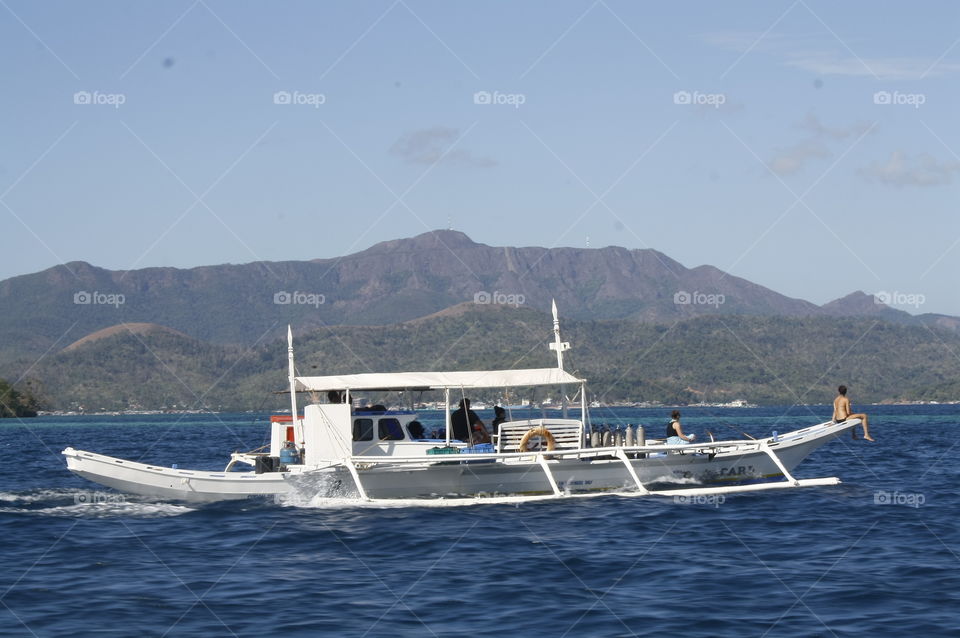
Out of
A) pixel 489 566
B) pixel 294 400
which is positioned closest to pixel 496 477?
pixel 294 400

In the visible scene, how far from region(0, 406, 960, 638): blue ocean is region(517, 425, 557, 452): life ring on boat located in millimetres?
1684

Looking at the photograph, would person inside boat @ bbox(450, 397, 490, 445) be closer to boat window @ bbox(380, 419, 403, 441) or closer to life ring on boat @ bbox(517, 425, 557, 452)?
boat window @ bbox(380, 419, 403, 441)

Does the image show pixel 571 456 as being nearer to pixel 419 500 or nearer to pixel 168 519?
pixel 419 500

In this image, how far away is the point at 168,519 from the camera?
30922 millimetres

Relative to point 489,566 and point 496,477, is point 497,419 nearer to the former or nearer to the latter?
point 496,477

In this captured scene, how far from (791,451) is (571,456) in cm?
780

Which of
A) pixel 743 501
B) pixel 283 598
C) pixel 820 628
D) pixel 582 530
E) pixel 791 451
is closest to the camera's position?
pixel 820 628

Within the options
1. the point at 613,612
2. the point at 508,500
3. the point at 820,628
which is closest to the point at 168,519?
the point at 508,500

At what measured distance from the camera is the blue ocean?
60.8 ft

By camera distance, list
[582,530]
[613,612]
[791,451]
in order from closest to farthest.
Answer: [613,612] → [582,530] → [791,451]

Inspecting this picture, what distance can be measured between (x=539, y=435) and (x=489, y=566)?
35.2ft

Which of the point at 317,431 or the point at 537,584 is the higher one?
the point at 317,431

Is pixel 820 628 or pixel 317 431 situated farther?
pixel 317 431

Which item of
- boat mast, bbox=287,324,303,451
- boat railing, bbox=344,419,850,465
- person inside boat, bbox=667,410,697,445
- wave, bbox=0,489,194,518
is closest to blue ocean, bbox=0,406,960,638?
wave, bbox=0,489,194,518
